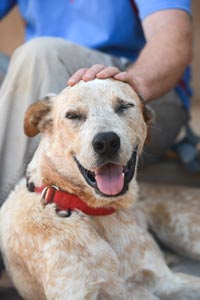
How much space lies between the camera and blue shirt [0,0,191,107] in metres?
3.44

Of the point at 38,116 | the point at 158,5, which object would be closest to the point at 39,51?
the point at 38,116

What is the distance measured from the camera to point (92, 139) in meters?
2.20

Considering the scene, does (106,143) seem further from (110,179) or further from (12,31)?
(12,31)

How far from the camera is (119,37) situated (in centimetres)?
346

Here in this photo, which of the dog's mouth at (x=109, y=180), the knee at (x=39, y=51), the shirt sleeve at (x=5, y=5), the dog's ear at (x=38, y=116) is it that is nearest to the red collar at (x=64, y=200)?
the dog's mouth at (x=109, y=180)

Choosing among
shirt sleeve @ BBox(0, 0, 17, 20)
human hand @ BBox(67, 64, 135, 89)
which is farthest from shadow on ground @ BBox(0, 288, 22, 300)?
shirt sleeve @ BBox(0, 0, 17, 20)

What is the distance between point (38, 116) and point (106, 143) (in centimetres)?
48

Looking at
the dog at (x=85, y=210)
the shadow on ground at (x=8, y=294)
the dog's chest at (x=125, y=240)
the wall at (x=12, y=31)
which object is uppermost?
the dog at (x=85, y=210)

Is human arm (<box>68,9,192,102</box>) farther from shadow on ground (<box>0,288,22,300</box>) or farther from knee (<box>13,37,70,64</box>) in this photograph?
shadow on ground (<box>0,288,22,300</box>)

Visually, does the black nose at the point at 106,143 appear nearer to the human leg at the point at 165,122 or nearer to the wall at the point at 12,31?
the human leg at the point at 165,122

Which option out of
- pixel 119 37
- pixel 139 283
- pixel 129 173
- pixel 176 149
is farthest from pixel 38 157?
pixel 176 149

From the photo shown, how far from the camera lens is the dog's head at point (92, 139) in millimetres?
2223

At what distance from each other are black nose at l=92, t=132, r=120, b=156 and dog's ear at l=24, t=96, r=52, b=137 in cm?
41

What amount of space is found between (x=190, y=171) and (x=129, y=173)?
5.72 feet
